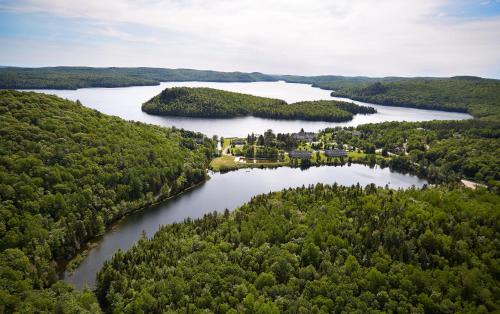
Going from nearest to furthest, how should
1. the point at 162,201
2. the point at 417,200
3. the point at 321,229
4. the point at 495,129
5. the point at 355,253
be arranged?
1. the point at 355,253
2. the point at 321,229
3. the point at 417,200
4. the point at 162,201
5. the point at 495,129

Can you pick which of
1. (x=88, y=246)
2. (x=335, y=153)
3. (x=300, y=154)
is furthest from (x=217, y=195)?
(x=335, y=153)

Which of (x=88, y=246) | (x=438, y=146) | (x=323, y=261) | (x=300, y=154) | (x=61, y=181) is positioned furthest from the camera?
(x=438, y=146)

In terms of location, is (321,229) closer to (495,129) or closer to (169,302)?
(169,302)

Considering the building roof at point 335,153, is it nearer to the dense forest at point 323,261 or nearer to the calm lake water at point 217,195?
the calm lake water at point 217,195

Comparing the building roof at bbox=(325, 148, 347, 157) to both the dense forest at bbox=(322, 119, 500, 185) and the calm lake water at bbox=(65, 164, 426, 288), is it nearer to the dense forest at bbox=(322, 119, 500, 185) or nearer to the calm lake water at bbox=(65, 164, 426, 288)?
the calm lake water at bbox=(65, 164, 426, 288)

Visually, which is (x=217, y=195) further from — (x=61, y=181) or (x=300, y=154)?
(x=300, y=154)

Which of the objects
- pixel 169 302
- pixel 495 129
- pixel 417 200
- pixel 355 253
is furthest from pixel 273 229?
pixel 495 129

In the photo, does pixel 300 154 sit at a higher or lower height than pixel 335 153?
higher
